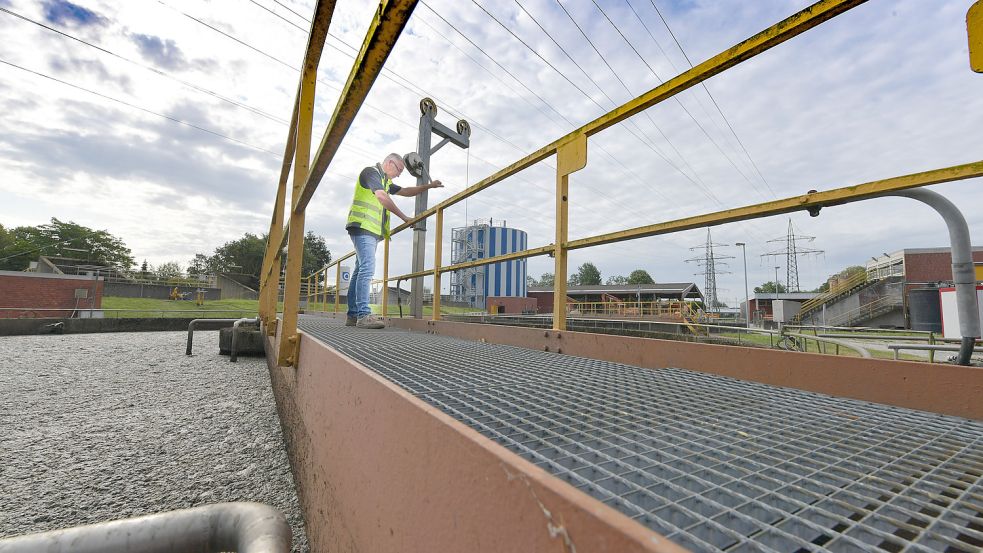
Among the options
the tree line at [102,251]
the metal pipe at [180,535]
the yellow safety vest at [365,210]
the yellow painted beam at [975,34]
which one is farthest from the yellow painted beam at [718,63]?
the tree line at [102,251]

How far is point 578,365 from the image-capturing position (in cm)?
188

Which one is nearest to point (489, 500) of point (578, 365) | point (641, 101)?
point (578, 365)

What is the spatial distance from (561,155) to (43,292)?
2384cm

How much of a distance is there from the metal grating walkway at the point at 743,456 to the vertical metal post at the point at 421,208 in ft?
11.4

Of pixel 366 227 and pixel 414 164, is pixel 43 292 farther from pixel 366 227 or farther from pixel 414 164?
pixel 366 227

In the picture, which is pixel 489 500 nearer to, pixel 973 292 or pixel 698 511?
pixel 698 511

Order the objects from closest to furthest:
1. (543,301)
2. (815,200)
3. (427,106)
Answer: (815,200) → (427,106) → (543,301)

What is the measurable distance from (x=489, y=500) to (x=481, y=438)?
2.7 inches

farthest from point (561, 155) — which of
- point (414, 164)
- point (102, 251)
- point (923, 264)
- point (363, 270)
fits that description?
point (102, 251)

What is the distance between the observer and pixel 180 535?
2.31 feet

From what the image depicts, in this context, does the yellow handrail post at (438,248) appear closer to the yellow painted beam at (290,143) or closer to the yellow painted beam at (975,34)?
the yellow painted beam at (290,143)

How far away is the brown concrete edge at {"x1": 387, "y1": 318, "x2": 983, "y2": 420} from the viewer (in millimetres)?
1264

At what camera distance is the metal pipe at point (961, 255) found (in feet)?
4.36

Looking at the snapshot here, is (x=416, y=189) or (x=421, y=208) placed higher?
(x=421, y=208)
